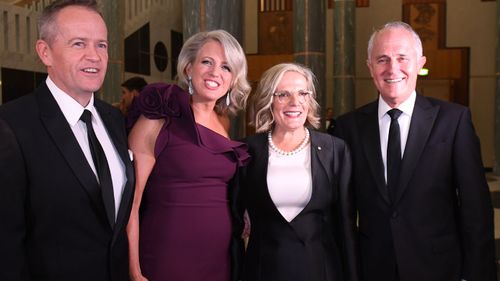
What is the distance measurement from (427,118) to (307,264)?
3.11ft

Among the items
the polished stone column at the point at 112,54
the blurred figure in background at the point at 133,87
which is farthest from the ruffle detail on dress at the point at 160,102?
the polished stone column at the point at 112,54

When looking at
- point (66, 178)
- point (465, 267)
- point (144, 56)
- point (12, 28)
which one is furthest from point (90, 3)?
point (144, 56)

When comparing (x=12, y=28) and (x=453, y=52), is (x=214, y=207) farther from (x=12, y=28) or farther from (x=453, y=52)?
(x=453, y=52)

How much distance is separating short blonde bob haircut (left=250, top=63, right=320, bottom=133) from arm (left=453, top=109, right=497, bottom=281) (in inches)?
29.0

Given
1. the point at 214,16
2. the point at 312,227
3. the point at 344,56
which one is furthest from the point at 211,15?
the point at 344,56

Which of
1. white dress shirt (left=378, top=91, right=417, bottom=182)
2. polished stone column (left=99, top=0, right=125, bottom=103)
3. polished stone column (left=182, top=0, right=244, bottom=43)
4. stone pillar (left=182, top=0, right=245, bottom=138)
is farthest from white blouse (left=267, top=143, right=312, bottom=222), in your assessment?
polished stone column (left=99, top=0, right=125, bottom=103)

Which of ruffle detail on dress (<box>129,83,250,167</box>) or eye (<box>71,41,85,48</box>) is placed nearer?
eye (<box>71,41,85,48</box>)

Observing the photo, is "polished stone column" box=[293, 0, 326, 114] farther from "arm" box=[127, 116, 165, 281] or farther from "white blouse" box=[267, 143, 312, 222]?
"arm" box=[127, 116, 165, 281]

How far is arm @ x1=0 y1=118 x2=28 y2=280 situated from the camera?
1.79 m

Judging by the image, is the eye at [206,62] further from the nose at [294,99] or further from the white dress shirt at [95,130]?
the white dress shirt at [95,130]

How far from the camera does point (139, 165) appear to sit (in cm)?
253

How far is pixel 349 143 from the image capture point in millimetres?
2861

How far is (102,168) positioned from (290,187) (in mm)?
1052

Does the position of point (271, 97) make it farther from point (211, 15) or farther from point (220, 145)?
point (211, 15)
